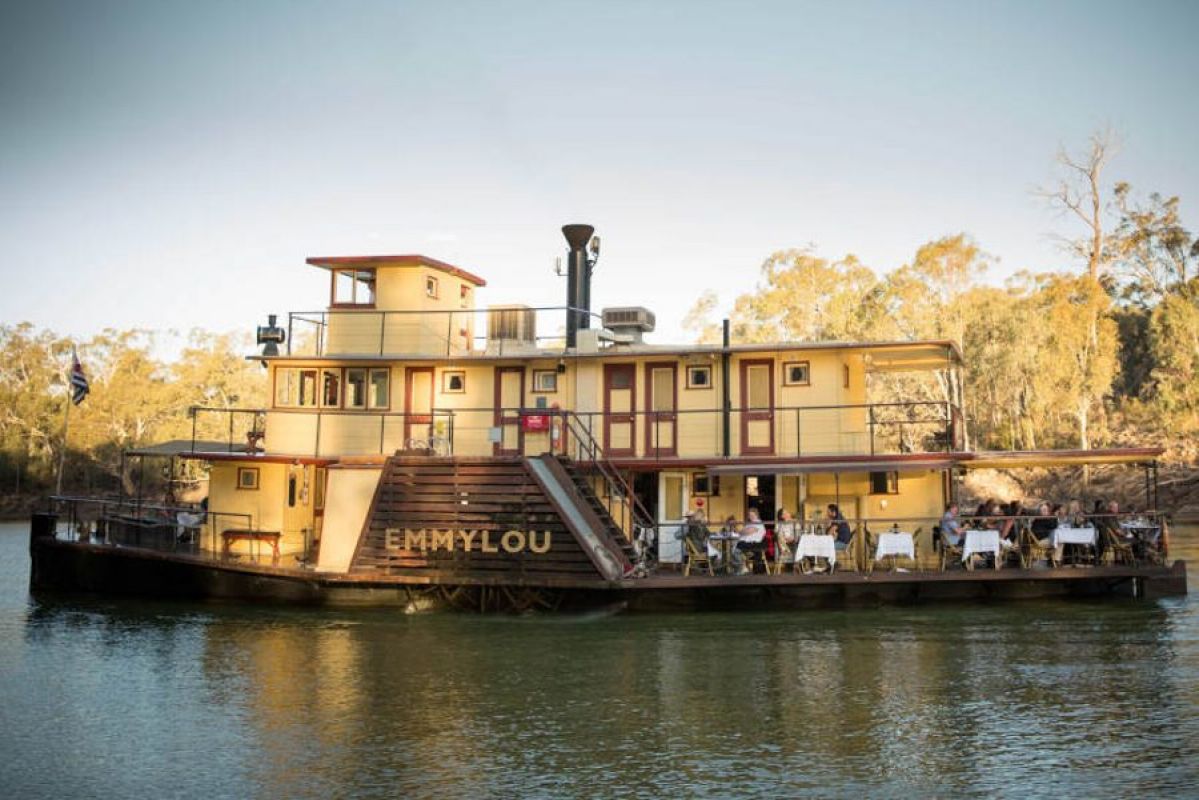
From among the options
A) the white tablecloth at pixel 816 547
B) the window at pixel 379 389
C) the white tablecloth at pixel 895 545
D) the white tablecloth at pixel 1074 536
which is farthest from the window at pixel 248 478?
the white tablecloth at pixel 1074 536

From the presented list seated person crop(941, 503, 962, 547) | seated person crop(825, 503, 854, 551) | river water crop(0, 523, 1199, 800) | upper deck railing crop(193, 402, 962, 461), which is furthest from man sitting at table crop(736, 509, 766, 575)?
seated person crop(941, 503, 962, 547)

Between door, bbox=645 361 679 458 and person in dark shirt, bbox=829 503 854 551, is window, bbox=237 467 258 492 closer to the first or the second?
door, bbox=645 361 679 458

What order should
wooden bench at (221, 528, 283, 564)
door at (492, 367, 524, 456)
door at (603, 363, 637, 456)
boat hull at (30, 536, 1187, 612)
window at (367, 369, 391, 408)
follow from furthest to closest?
window at (367, 369, 391, 408) < door at (492, 367, 524, 456) < door at (603, 363, 637, 456) < wooden bench at (221, 528, 283, 564) < boat hull at (30, 536, 1187, 612)

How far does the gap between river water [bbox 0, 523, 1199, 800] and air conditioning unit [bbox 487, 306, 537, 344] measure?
24.4ft

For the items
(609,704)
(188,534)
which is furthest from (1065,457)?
(188,534)

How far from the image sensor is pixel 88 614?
20828 mm

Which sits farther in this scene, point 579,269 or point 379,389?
point 579,269

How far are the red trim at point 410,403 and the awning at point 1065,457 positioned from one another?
11.2 meters

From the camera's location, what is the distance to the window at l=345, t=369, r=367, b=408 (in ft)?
76.4

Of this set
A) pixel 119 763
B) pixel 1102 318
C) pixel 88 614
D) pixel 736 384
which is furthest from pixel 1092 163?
pixel 119 763

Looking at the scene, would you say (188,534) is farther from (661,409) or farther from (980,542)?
(980,542)

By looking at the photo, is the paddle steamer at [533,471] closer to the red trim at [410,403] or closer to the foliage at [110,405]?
the red trim at [410,403]

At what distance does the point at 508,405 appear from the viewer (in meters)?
23.3

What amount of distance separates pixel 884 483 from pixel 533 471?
23.7 feet
